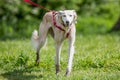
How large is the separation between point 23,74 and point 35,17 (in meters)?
12.4

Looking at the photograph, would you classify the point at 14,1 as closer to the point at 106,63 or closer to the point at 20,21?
the point at 20,21

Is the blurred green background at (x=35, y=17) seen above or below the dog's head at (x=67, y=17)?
below

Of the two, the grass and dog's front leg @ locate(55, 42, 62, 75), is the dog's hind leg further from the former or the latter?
dog's front leg @ locate(55, 42, 62, 75)

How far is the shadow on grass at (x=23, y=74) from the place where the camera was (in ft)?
33.2

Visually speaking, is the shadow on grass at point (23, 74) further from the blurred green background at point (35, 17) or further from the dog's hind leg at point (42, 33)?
the blurred green background at point (35, 17)

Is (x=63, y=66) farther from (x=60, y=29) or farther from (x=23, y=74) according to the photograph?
(x=60, y=29)

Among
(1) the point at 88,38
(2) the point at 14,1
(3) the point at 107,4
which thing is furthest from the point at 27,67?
(3) the point at 107,4

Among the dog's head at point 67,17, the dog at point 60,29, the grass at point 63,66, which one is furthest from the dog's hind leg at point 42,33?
the dog's head at point 67,17

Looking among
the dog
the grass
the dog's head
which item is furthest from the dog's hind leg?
the dog's head

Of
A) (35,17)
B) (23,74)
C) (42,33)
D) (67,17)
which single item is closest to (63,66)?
(42,33)

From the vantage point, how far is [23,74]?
10.5m

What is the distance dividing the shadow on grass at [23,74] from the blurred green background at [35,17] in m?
9.53

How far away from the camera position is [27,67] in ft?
36.2

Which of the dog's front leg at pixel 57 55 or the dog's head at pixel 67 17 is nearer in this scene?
the dog's head at pixel 67 17
